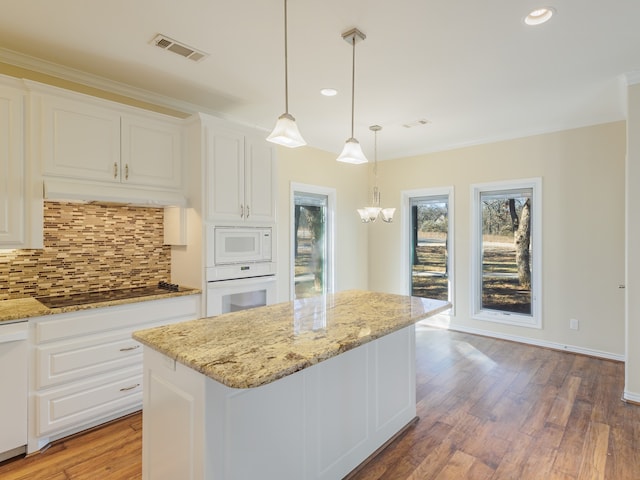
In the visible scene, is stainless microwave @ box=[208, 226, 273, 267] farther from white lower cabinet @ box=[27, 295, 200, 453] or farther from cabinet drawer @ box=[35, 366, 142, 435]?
cabinet drawer @ box=[35, 366, 142, 435]

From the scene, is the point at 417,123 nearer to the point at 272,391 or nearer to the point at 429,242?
the point at 429,242

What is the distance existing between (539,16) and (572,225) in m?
2.79

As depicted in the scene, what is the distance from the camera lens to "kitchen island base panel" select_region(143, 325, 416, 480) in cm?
133

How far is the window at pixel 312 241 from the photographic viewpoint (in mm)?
4781

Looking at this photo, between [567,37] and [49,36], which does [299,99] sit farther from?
[567,37]

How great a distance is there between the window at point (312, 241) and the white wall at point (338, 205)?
11 cm

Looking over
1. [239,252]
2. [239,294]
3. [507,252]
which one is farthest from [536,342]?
[239,252]

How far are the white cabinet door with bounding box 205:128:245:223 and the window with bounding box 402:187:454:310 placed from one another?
3.02 m

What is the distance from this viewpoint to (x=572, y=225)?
4000 mm

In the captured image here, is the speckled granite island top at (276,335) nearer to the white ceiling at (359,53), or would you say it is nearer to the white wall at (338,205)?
the white ceiling at (359,53)

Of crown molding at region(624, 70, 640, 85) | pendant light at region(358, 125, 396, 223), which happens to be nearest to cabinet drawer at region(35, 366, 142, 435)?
pendant light at region(358, 125, 396, 223)

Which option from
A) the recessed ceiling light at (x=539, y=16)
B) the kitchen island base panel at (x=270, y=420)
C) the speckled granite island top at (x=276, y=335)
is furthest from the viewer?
the recessed ceiling light at (x=539, y=16)

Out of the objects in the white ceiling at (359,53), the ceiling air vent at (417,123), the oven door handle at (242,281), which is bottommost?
the oven door handle at (242,281)

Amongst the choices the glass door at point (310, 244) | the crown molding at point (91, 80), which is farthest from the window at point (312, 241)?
the crown molding at point (91, 80)
